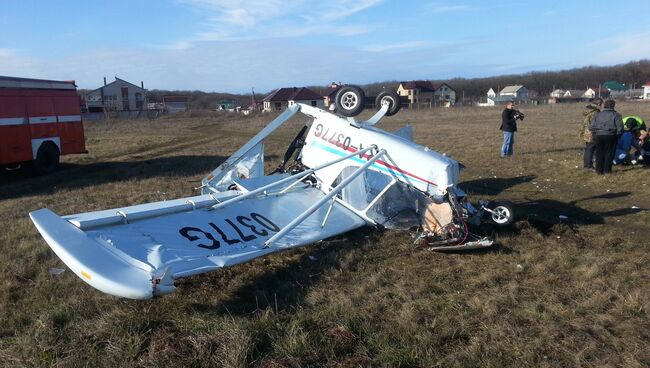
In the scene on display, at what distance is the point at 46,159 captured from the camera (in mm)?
16125

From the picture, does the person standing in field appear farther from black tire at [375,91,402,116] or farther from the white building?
the white building

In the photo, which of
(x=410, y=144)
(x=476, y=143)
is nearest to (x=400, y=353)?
(x=410, y=144)

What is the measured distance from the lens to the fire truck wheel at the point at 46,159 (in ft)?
51.3

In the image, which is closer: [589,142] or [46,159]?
[589,142]

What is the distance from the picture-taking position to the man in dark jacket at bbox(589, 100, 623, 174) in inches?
481

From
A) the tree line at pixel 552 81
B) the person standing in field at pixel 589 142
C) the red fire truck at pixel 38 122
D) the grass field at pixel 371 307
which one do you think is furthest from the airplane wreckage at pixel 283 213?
the tree line at pixel 552 81

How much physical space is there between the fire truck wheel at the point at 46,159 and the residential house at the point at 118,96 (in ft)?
257

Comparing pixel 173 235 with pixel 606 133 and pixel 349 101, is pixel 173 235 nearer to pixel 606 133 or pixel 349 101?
pixel 349 101

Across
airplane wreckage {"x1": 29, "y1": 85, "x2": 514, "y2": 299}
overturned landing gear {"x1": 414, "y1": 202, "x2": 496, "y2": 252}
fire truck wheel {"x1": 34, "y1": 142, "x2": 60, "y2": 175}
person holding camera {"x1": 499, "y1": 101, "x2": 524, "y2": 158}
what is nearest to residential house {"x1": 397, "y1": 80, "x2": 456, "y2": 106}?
person holding camera {"x1": 499, "y1": 101, "x2": 524, "y2": 158}

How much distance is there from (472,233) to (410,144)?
1659 millimetres

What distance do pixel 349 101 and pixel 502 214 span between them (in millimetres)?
3430

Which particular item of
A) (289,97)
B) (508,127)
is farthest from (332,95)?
(289,97)

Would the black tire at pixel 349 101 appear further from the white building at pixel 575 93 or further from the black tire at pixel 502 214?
the white building at pixel 575 93

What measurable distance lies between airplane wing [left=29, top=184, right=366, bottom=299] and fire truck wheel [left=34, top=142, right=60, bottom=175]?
11500mm
